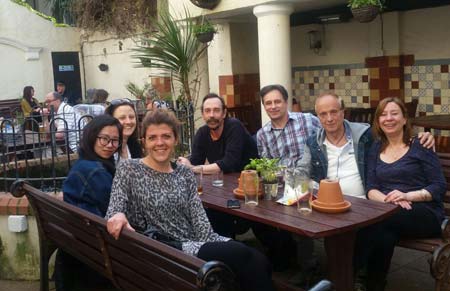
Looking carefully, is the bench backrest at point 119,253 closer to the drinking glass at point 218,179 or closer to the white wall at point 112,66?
the drinking glass at point 218,179

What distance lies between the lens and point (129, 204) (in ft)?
9.10

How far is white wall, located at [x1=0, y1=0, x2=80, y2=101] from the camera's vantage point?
42.4 ft

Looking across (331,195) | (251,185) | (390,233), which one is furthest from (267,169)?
(390,233)

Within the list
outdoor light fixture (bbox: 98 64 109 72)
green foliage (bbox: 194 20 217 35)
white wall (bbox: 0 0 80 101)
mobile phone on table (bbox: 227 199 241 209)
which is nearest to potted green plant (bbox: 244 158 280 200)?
mobile phone on table (bbox: 227 199 241 209)

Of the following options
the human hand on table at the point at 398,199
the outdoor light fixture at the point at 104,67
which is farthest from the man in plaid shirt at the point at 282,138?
the outdoor light fixture at the point at 104,67

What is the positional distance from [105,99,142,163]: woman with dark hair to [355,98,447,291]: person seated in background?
1642mm

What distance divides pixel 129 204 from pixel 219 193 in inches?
28.2

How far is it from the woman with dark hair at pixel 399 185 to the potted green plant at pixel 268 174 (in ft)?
2.09

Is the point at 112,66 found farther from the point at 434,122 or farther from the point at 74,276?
the point at 74,276

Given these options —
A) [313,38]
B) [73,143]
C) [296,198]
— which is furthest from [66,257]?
[313,38]

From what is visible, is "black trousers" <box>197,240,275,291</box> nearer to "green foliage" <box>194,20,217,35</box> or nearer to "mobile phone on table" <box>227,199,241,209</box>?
"mobile phone on table" <box>227,199,241,209</box>

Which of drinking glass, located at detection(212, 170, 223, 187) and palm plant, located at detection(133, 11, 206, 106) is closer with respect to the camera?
drinking glass, located at detection(212, 170, 223, 187)

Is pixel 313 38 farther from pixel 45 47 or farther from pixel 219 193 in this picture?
pixel 45 47

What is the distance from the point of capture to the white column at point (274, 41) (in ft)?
20.7
